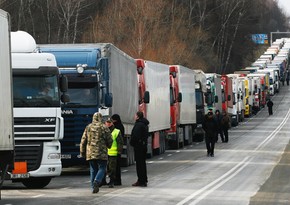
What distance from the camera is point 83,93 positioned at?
92.3ft

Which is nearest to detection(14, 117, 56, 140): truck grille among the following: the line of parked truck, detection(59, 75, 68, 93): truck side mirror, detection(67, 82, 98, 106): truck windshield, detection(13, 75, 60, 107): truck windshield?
the line of parked truck

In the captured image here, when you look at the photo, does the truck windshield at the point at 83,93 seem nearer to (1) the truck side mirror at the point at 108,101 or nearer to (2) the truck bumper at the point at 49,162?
(1) the truck side mirror at the point at 108,101

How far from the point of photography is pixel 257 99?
98.6 metres

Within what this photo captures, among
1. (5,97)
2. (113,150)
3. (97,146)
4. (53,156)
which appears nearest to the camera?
(5,97)

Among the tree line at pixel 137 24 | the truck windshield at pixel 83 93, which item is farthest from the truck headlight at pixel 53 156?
the tree line at pixel 137 24

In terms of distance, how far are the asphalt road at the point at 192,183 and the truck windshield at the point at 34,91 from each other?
184cm

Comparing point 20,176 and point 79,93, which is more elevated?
point 79,93

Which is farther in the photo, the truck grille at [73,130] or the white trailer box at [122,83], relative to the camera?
the white trailer box at [122,83]

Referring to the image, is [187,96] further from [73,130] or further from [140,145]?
[140,145]

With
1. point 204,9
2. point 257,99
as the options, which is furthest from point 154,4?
point 204,9

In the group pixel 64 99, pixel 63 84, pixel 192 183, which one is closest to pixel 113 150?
pixel 64 99

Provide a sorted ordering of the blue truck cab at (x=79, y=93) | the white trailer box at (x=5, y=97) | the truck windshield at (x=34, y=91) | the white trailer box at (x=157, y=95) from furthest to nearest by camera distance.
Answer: the white trailer box at (x=157, y=95), the blue truck cab at (x=79, y=93), the truck windshield at (x=34, y=91), the white trailer box at (x=5, y=97)

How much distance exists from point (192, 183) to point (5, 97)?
771cm

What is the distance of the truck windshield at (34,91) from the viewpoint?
23.8m
